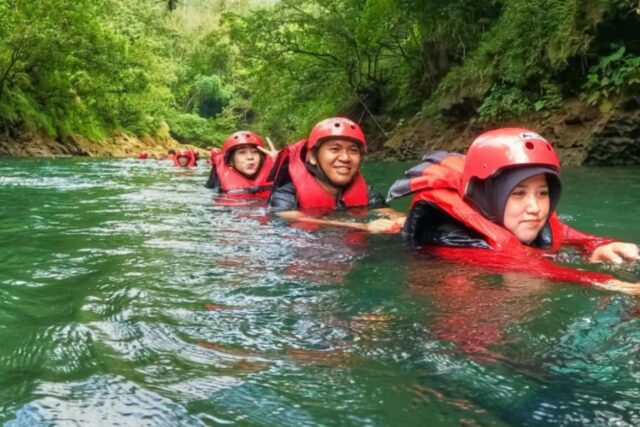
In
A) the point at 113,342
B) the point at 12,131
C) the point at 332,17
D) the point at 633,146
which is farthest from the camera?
the point at 12,131

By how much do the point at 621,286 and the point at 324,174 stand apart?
3.41 m

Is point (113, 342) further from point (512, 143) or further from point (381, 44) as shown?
point (381, 44)

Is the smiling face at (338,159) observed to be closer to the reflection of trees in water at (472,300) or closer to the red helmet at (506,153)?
the red helmet at (506,153)

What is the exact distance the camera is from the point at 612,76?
1138cm

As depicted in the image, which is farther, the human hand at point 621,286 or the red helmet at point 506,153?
the red helmet at point 506,153

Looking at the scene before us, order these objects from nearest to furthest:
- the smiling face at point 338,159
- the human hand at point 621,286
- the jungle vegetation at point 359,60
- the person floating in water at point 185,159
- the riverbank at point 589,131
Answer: the human hand at point 621,286 → the smiling face at point 338,159 → the riverbank at point 589,131 → the jungle vegetation at point 359,60 → the person floating in water at point 185,159

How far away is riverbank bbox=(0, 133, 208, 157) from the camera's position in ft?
71.1

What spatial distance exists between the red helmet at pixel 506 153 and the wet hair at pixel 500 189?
43mm

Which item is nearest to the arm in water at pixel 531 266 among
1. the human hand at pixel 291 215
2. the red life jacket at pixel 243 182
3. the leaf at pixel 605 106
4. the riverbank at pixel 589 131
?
the human hand at pixel 291 215

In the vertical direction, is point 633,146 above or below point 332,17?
below

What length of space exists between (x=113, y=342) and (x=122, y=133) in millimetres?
33012

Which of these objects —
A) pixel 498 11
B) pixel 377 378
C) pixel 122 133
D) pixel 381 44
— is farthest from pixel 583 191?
pixel 122 133

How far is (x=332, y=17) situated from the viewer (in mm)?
20250

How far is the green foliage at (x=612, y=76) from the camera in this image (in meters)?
11.0
